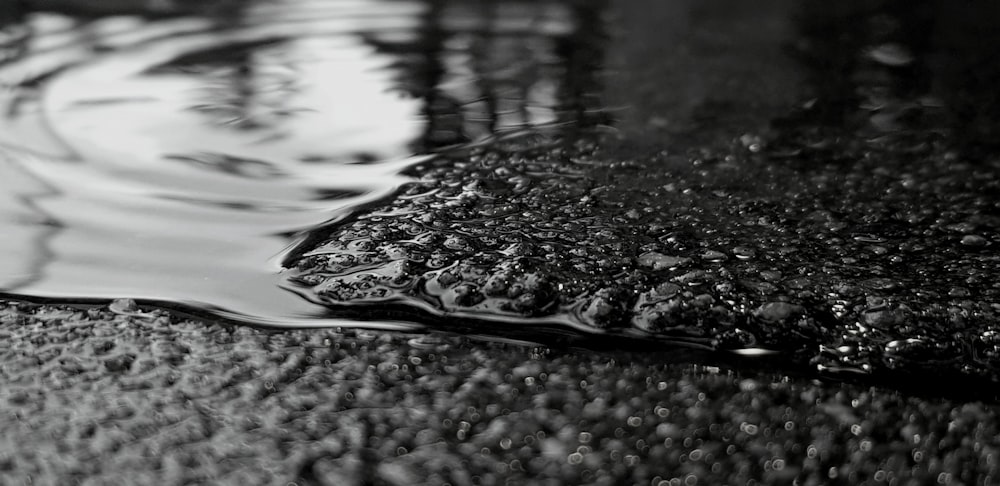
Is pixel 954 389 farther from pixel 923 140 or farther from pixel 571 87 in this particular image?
pixel 571 87

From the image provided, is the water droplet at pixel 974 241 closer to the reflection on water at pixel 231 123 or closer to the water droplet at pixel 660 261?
the water droplet at pixel 660 261

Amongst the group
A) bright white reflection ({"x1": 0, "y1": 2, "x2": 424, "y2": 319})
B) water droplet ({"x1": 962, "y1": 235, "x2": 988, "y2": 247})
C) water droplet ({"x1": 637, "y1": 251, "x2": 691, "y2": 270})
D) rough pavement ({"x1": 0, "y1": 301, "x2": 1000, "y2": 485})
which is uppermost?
bright white reflection ({"x1": 0, "y1": 2, "x2": 424, "y2": 319})

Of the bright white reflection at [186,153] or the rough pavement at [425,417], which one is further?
the bright white reflection at [186,153]

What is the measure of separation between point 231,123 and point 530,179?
0.64 meters

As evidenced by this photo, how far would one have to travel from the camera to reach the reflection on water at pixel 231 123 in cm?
121

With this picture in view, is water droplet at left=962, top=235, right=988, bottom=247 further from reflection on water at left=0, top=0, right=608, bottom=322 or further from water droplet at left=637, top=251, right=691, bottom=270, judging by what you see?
reflection on water at left=0, top=0, right=608, bottom=322

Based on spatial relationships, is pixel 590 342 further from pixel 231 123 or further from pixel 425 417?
pixel 231 123

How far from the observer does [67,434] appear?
0.84m

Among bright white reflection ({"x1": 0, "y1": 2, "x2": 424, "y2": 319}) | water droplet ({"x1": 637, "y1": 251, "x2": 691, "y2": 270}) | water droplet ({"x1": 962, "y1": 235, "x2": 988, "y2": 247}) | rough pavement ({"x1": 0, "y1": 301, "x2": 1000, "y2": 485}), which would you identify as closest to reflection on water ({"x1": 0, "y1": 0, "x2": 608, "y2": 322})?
bright white reflection ({"x1": 0, "y1": 2, "x2": 424, "y2": 319})

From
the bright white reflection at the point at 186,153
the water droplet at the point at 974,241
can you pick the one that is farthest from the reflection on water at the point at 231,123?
the water droplet at the point at 974,241

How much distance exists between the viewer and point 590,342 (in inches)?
39.6

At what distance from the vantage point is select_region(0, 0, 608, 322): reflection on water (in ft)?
3.98

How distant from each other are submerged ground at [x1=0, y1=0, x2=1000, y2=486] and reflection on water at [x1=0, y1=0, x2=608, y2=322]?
86 mm

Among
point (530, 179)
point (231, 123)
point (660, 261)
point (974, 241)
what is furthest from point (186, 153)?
point (974, 241)
